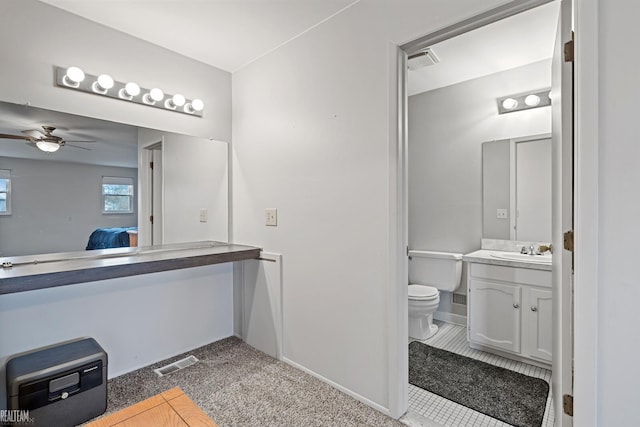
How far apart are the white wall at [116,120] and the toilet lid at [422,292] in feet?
5.01

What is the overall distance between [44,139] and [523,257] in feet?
10.6

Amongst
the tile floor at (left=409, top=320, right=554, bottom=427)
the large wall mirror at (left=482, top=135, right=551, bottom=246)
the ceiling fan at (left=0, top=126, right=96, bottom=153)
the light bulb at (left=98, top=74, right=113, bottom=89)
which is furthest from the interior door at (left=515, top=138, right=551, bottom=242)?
the ceiling fan at (left=0, top=126, right=96, bottom=153)

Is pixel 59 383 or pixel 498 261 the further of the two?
pixel 498 261

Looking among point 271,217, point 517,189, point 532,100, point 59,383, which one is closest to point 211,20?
point 271,217

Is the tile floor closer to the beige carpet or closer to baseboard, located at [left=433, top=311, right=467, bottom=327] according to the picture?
the beige carpet

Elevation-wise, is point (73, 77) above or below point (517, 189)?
above

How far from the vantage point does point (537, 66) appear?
2.57 meters

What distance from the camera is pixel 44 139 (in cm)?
181

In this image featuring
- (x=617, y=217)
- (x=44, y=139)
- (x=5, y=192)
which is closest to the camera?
(x=617, y=217)

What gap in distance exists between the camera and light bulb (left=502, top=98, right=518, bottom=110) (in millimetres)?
2652

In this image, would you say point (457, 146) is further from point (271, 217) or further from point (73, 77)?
point (73, 77)

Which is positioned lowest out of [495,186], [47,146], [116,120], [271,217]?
[271,217]

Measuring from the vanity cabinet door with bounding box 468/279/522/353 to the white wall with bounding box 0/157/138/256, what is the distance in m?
2.62

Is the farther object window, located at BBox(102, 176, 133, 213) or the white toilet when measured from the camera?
the white toilet
